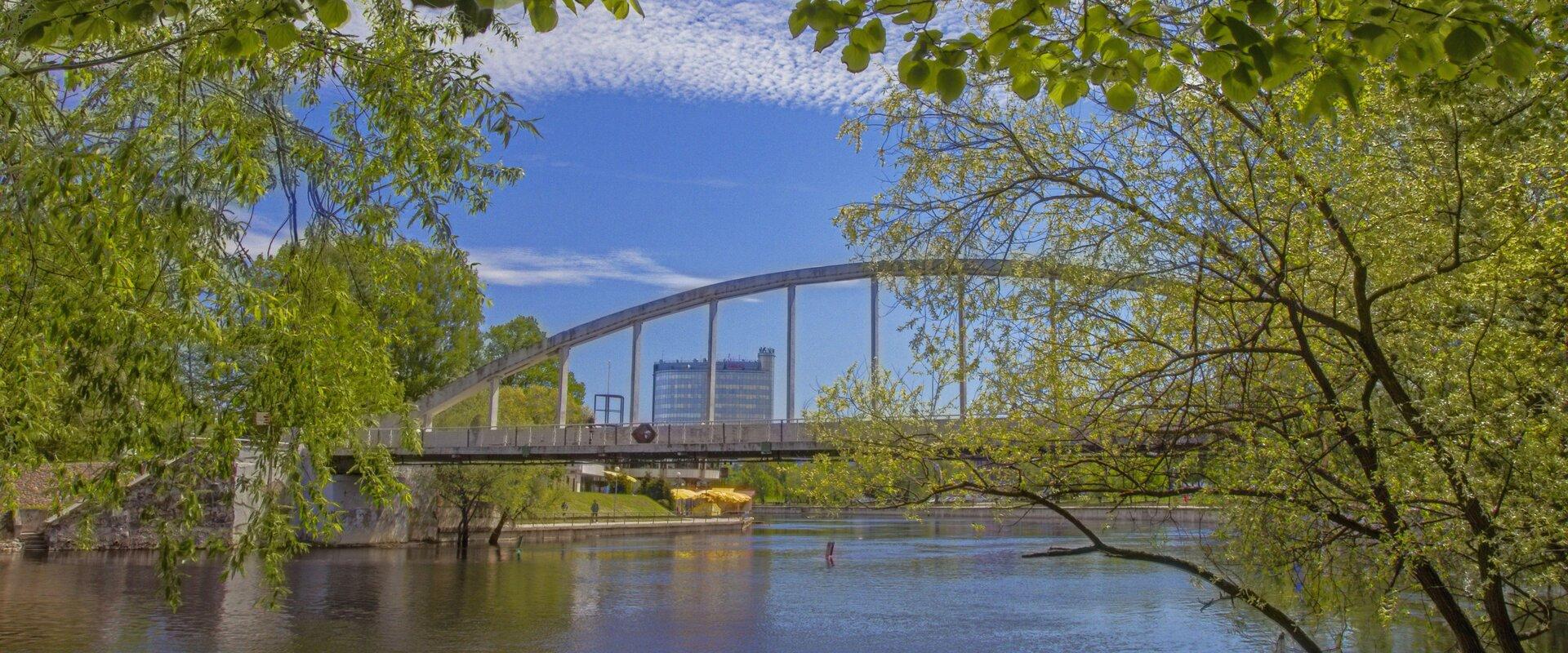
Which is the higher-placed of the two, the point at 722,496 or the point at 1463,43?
the point at 1463,43

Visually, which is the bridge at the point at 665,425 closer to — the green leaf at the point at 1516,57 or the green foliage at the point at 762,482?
the green leaf at the point at 1516,57

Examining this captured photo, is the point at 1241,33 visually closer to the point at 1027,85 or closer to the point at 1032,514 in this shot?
the point at 1027,85

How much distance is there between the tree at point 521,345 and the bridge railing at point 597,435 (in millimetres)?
20115

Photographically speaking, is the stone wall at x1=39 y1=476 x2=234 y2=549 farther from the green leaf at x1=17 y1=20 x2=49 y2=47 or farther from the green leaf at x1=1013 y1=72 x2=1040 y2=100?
the green leaf at x1=1013 y1=72 x2=1040 y2=100

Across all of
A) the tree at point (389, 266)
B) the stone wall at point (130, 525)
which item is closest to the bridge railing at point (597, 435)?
the stone wall at point (130, 525)

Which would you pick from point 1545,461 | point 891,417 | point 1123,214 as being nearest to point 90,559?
point 891,417

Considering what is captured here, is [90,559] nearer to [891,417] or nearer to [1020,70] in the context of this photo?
[891,417]

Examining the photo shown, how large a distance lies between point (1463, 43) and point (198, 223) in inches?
233

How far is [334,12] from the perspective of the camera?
3686 mm

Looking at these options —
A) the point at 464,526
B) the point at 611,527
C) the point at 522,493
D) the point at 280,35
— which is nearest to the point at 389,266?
the point at 280,35

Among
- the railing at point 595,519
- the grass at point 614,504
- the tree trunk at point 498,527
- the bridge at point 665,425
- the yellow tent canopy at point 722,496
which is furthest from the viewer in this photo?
the yellow tent canopy at point 722,496

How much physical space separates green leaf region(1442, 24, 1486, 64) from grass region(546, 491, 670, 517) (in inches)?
2177

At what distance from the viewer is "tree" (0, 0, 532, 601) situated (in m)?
5.82

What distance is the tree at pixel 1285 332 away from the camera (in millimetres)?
6285
